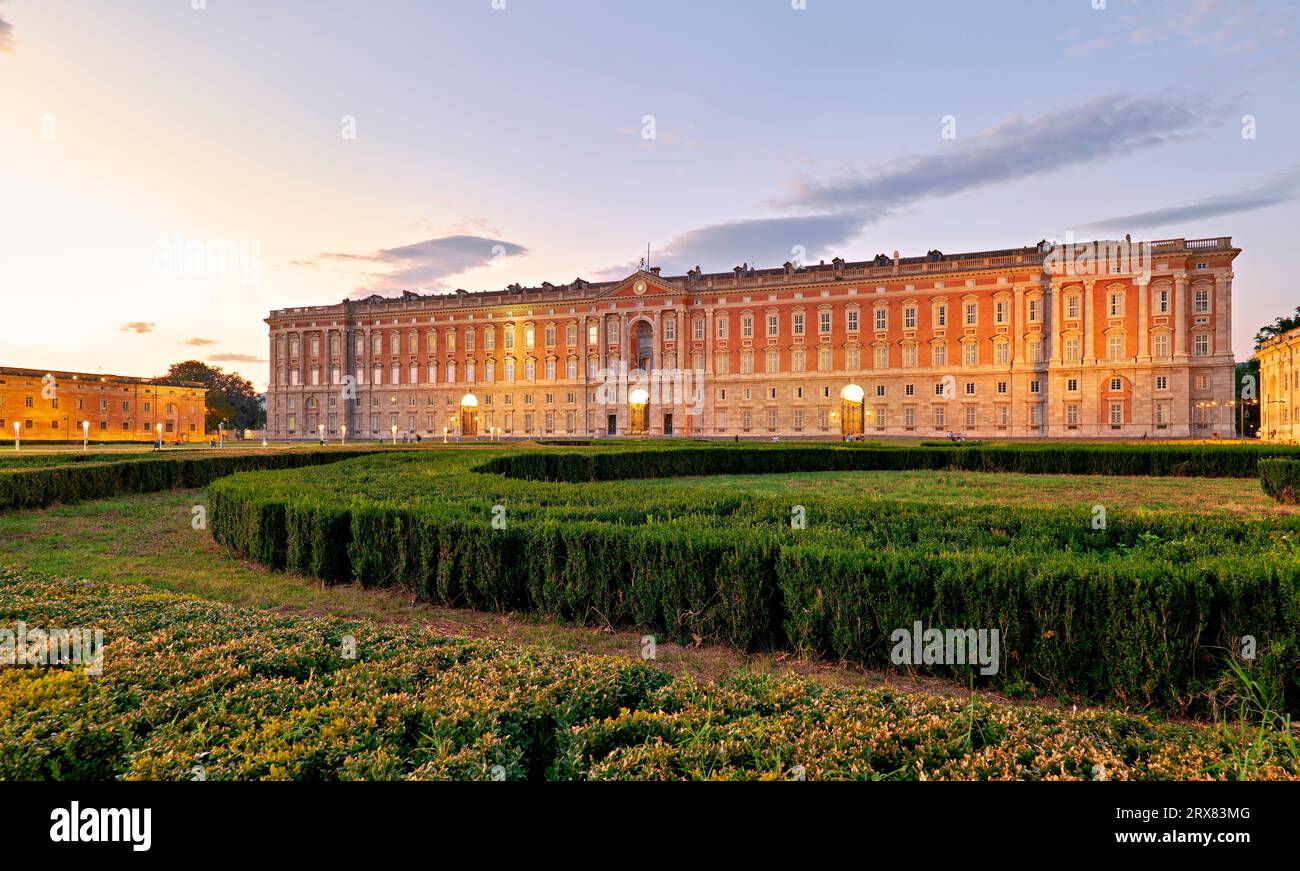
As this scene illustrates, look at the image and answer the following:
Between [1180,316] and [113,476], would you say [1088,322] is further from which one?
[113,476]

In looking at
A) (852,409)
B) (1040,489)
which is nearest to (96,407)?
(852,409)

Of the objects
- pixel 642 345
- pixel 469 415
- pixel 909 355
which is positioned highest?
pixel 642 345

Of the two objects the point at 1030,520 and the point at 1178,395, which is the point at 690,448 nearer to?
the point at 1030,520

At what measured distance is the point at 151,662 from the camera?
2783 mm

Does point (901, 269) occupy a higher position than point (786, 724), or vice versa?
point (901, 269)

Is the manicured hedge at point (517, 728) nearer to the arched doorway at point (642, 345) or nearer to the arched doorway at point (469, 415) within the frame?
the arched doorway at point (642, 345)

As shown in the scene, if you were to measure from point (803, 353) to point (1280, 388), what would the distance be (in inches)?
1462

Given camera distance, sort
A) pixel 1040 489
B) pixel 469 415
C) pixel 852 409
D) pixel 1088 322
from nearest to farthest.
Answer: pixel 1040 489, pixel 1088 322, pixel 852 409, pixel 469 415

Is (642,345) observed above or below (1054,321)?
above

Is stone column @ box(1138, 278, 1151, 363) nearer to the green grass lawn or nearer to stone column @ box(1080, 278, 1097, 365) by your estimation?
stone column @ box(1080, 278, 1097, 365)

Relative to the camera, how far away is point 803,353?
57219 mm

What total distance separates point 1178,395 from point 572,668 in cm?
5882
